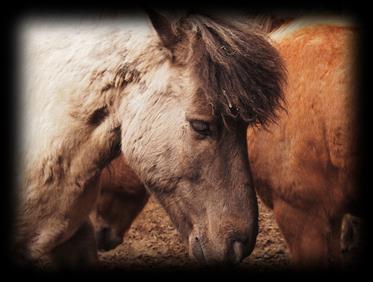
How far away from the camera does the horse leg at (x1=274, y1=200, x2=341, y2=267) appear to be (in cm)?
218

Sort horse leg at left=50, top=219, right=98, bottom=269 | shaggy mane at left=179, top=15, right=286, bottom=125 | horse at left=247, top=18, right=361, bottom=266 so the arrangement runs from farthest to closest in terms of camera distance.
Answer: horse at left=247, top=18, right=361, bottom=266, horse leg at left=50, top=219, right=98, bottom=269, shaggy mane at left=179, top=15, right=286, bottom=125

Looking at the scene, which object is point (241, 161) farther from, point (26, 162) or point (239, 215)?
point (26, 162)

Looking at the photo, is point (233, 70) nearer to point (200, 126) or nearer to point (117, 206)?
point (200, 126)

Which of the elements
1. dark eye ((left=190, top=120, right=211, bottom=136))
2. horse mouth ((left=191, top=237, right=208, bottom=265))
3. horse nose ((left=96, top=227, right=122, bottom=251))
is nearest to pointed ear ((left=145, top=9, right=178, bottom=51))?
dark eye ((left=190, top=120, right=211, bottom=136))

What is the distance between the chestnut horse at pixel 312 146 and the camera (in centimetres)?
211

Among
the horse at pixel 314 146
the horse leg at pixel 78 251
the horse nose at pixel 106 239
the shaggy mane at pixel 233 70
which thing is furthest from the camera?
the horse nose at pixel 106 239

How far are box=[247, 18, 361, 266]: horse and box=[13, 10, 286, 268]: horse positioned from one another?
44cm

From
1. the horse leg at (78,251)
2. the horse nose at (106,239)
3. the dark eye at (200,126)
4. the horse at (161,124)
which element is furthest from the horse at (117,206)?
the dark eye at (200,126)

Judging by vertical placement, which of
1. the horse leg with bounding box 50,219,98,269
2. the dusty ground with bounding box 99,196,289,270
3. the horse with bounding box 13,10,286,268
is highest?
the horse with bounding box 13,10,286,268

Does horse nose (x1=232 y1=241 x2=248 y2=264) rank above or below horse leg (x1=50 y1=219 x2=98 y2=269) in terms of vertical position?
above

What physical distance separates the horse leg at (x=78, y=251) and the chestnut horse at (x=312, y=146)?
2.27ft

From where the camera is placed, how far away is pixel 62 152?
1707 millimetres

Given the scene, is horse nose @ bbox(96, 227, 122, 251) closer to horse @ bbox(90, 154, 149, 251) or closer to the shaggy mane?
horse @ bbox(90, 154, 149, 251)

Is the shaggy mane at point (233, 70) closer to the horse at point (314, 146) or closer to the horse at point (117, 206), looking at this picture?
the horse at point (314, 146)
